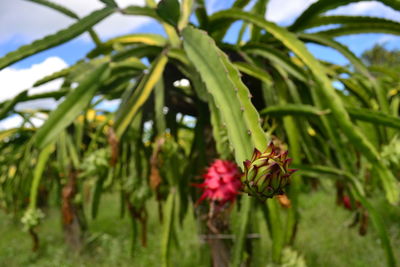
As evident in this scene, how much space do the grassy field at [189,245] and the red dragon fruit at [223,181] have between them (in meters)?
0.91

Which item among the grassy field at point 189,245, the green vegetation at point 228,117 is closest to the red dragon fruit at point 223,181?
the green vegetation at point 228,117

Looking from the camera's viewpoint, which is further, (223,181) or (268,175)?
(223,181)

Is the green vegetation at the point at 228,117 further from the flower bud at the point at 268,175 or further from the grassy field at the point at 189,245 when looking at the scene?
the grassy field at the point at 189,245

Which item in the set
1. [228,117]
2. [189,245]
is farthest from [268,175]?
[189,245]

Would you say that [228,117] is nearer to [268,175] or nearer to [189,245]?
[268,175]

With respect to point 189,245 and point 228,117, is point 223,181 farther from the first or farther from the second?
point 189,245

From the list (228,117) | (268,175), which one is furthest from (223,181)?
(268,175)

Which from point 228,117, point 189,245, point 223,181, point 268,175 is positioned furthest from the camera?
point 189,245

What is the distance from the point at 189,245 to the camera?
2725 mm

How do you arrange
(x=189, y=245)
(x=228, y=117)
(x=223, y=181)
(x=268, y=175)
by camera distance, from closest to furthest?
(x=268, y=175) < (x=228, y=117) < (x=223, y=181) < (x=189, y=245)

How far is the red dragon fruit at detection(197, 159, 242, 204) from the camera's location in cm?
96

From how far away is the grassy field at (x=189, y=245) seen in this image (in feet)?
7.55

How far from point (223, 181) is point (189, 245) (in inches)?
74.6

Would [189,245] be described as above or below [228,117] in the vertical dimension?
below
